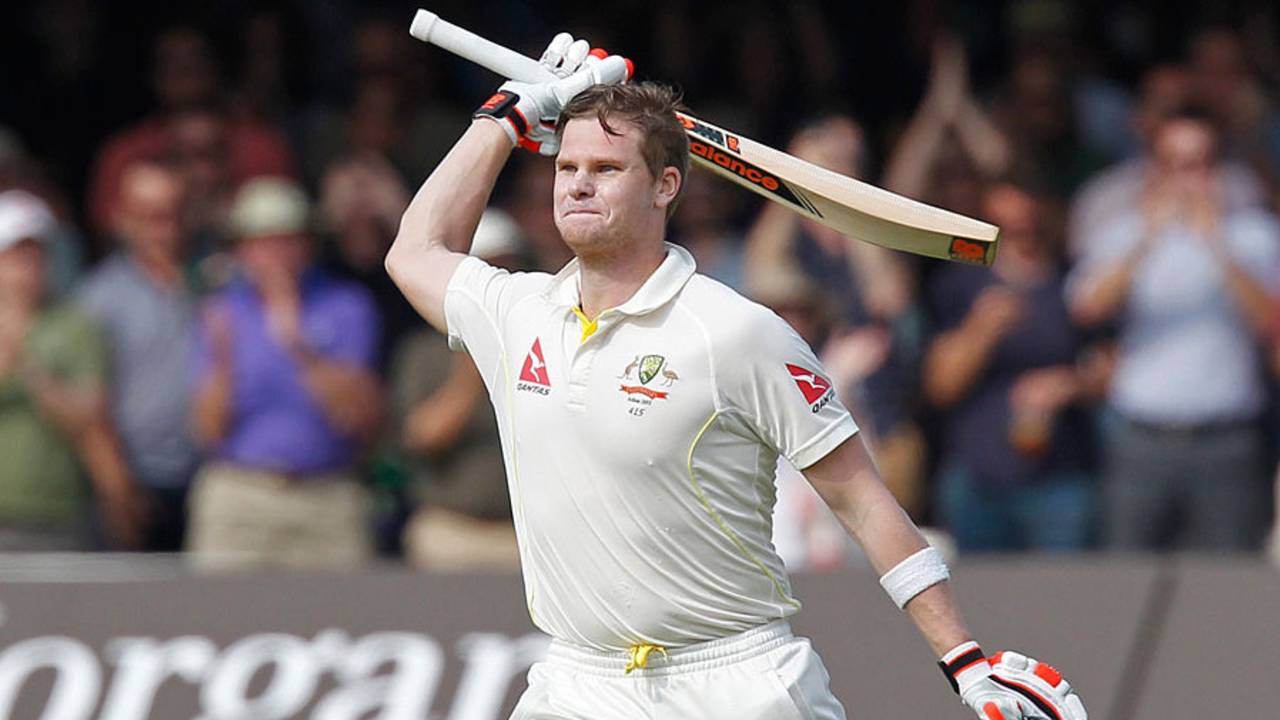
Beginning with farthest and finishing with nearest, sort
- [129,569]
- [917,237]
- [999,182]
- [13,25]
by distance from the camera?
1. [13,25]
2. [999,182]
3. [129,569]
4. [917,237]

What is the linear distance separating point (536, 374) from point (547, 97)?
0.73m

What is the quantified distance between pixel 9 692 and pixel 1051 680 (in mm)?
4635

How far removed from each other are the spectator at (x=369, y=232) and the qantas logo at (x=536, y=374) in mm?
5201

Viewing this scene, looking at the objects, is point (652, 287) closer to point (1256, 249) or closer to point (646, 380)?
point (646, 380)

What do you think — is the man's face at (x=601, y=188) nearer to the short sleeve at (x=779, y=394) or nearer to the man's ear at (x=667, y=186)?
the man's ear at (x=667, y=186)

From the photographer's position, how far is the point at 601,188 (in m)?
4.86

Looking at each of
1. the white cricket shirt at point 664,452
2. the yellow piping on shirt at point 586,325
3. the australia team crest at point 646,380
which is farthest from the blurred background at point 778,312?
the australia team crest at point 646,380

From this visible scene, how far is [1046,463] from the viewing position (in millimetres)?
9414

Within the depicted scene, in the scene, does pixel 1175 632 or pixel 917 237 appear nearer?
pixel 917 237

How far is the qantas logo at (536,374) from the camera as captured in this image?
4.98m

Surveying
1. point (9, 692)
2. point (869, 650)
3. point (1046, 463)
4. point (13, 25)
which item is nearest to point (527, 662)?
point (869, 650)

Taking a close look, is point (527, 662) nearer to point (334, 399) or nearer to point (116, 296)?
point (334, 399)

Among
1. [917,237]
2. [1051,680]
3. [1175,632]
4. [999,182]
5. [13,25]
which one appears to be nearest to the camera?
[1051,680]

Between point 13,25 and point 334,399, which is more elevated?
point 13,25
